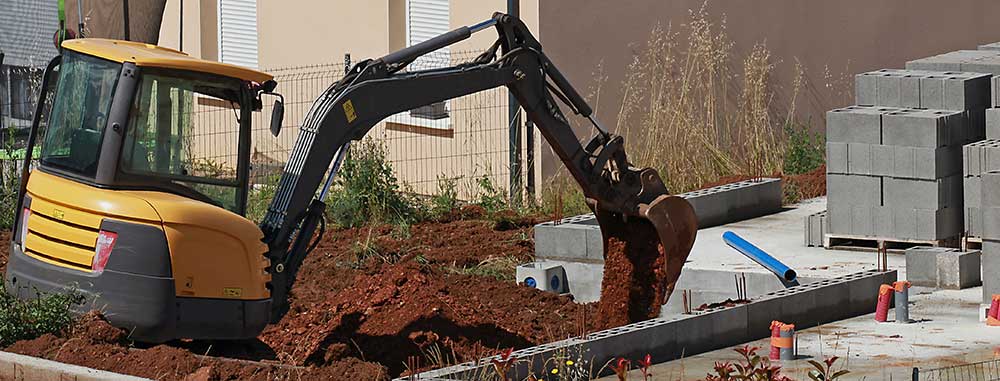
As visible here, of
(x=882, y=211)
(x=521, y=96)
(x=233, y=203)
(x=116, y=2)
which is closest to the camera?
(x=233, y=203)

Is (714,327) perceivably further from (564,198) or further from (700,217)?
(564,198)

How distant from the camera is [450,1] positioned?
833 inches

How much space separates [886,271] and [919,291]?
0.48 meters

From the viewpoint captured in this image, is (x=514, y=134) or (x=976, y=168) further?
(x=514, y=134)

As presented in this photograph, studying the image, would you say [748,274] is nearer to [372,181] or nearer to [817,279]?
[817,279]

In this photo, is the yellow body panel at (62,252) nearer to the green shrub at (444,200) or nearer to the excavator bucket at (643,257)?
the excavator bucket at (643,257)

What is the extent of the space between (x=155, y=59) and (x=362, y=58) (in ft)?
34.4

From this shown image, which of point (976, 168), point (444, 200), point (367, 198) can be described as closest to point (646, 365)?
point (976, 168)

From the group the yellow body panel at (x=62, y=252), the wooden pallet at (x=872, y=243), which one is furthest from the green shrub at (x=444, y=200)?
the yellow body panel at (x=62, y=252)

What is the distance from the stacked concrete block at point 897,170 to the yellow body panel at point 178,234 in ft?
20.3

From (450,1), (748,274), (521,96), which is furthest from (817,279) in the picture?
(450,1)

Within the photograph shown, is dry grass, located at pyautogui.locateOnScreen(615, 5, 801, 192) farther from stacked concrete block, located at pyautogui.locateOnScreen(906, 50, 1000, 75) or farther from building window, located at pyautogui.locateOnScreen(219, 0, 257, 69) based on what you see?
building window, located at pyautogui.locateOnScreen(219, 0, 257, 69)

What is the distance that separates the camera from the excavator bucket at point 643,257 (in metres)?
13.6

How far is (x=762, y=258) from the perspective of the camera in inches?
583
